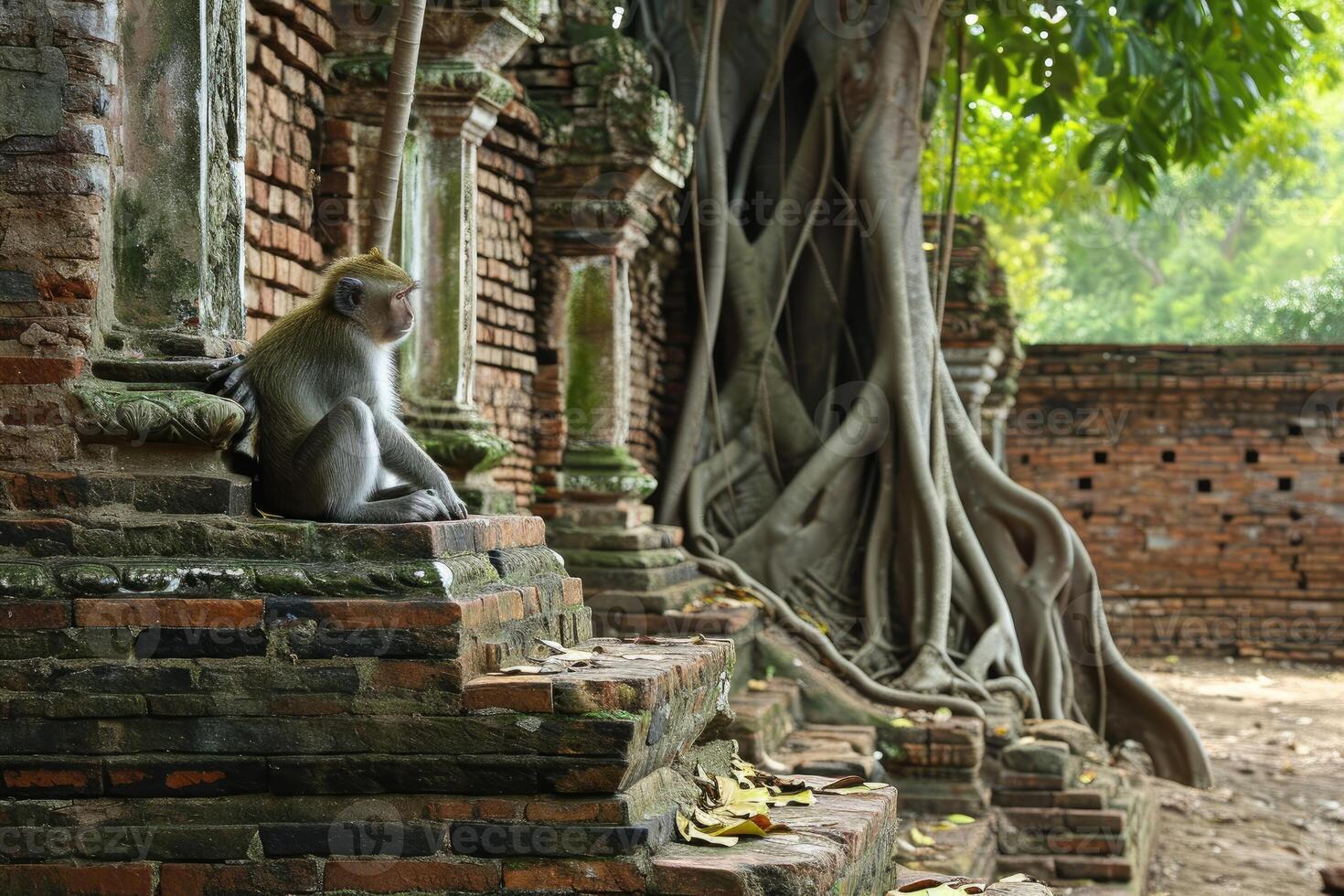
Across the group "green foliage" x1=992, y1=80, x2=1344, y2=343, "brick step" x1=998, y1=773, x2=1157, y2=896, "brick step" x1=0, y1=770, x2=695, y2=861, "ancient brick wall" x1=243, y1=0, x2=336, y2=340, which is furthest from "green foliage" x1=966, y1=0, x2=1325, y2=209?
"green foliage" x1=992, y1=80, x2=1344, y2=343

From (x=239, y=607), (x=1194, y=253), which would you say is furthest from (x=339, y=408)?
(x=1194, y=253)

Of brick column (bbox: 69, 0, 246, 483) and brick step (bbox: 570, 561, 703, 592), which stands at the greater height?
brick column (bbox: 69, 0, 246, 483)

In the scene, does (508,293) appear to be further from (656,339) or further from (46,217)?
(46,217)

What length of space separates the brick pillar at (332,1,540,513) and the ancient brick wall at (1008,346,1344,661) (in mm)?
8705

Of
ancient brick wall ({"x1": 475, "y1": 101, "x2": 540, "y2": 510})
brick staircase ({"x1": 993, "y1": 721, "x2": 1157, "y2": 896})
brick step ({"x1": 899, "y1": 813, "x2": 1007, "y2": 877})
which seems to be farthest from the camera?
brick staircase ({"x1": 993, "y1": 721, "x2": 1157, "y2": 896})

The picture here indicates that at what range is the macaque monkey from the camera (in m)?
2.95

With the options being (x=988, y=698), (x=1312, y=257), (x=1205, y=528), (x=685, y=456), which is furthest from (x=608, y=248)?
(x=1312, y=257)

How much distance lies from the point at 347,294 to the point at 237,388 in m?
0.30

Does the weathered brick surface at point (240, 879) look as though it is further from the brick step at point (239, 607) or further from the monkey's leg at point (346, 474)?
the monkey's leg at point (346, 474)

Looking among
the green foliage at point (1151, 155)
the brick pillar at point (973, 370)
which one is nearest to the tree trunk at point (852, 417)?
the green foliage at point (1151, 155)

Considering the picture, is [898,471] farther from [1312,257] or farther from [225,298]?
[1312,257]

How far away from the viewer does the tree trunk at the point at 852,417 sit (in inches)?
296

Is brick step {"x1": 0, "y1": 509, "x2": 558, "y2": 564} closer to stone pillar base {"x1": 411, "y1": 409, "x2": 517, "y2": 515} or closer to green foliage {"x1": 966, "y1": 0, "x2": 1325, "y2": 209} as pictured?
stone pillar base {"x1": 411, "y1": 409, "x2": 517, "y2": 515}

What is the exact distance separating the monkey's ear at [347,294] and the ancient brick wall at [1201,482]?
416 inches
